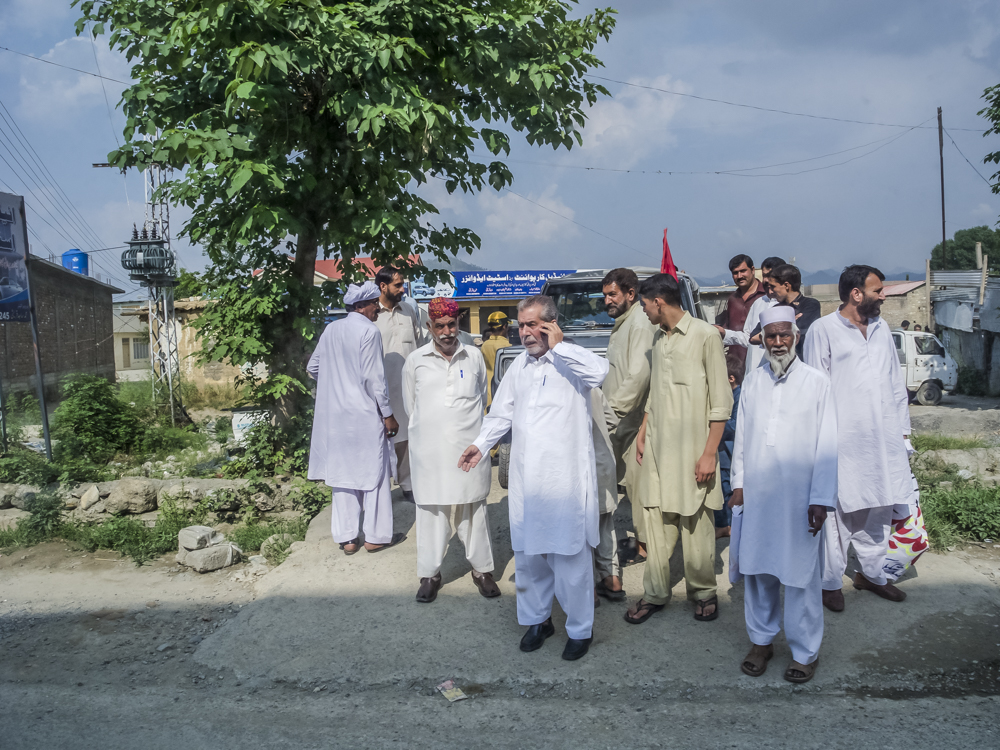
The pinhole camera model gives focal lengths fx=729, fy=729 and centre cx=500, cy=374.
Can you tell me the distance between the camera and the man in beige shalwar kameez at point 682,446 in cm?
388

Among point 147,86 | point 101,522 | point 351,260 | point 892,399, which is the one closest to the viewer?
point 892,399

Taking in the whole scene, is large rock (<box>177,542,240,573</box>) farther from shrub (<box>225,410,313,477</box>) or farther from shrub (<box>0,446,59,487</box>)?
shrub (<box>0,446,59,487</box>)

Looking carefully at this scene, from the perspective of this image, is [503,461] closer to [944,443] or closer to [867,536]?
[867,536]

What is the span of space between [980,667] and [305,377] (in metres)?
5.62

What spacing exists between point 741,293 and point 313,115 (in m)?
3.80

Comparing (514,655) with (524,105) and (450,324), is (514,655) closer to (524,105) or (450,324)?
(450,324)

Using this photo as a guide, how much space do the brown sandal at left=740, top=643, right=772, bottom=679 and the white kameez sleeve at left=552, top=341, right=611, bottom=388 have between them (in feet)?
4.90

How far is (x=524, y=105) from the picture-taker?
5.77 m

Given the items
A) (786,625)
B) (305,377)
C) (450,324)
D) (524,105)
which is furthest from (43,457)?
(786,625)

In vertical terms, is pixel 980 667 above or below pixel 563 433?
below

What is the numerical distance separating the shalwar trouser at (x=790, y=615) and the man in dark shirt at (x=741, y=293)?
8.39ft

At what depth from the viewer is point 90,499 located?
6215 millimetres

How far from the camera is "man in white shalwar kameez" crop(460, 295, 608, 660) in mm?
3572

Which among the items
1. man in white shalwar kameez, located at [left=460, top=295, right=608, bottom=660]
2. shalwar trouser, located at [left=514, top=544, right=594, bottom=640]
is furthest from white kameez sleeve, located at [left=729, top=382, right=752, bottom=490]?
shalwar trouser, located at [left=514, top=544, right=594, bottom=640]
